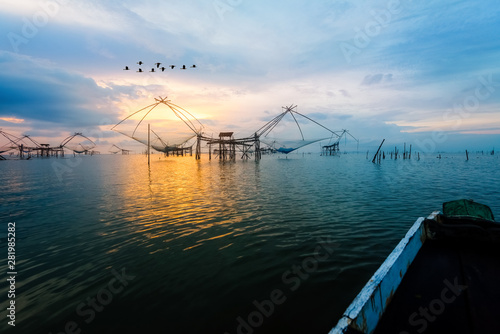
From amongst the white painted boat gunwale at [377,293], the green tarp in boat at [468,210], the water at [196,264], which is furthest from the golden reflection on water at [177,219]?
the green tarp in boat at [468,210]

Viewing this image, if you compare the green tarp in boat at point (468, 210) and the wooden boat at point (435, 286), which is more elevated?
the green tarp in boat at point (468, 210)

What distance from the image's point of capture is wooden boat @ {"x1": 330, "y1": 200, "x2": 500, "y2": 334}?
2564mm

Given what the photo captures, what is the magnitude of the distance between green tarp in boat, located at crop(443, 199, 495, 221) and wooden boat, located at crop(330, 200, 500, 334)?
99 cm

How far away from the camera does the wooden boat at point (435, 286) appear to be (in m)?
2.56

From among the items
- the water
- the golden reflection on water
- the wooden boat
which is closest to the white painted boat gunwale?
the wooden boat

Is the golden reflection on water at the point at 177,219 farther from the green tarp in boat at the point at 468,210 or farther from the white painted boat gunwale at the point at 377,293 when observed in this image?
the green tarp in boat at the point at 468,210

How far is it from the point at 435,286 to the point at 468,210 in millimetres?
3875

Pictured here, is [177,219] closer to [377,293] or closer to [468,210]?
[377,293]

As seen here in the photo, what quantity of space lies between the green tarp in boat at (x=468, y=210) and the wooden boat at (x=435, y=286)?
991mm

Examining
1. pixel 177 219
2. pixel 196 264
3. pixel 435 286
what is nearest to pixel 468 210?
pixel 435 286

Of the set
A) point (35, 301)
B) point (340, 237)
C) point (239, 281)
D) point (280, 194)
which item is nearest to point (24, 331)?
point (35, 301)

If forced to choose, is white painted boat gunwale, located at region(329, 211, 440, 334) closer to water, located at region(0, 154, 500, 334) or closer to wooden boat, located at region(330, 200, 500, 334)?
wooden boat, located at region(330, 200, 500, 334)

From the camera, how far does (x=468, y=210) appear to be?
5762 millimetres

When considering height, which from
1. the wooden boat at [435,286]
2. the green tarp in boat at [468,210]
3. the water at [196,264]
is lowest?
the water at [196,264]
